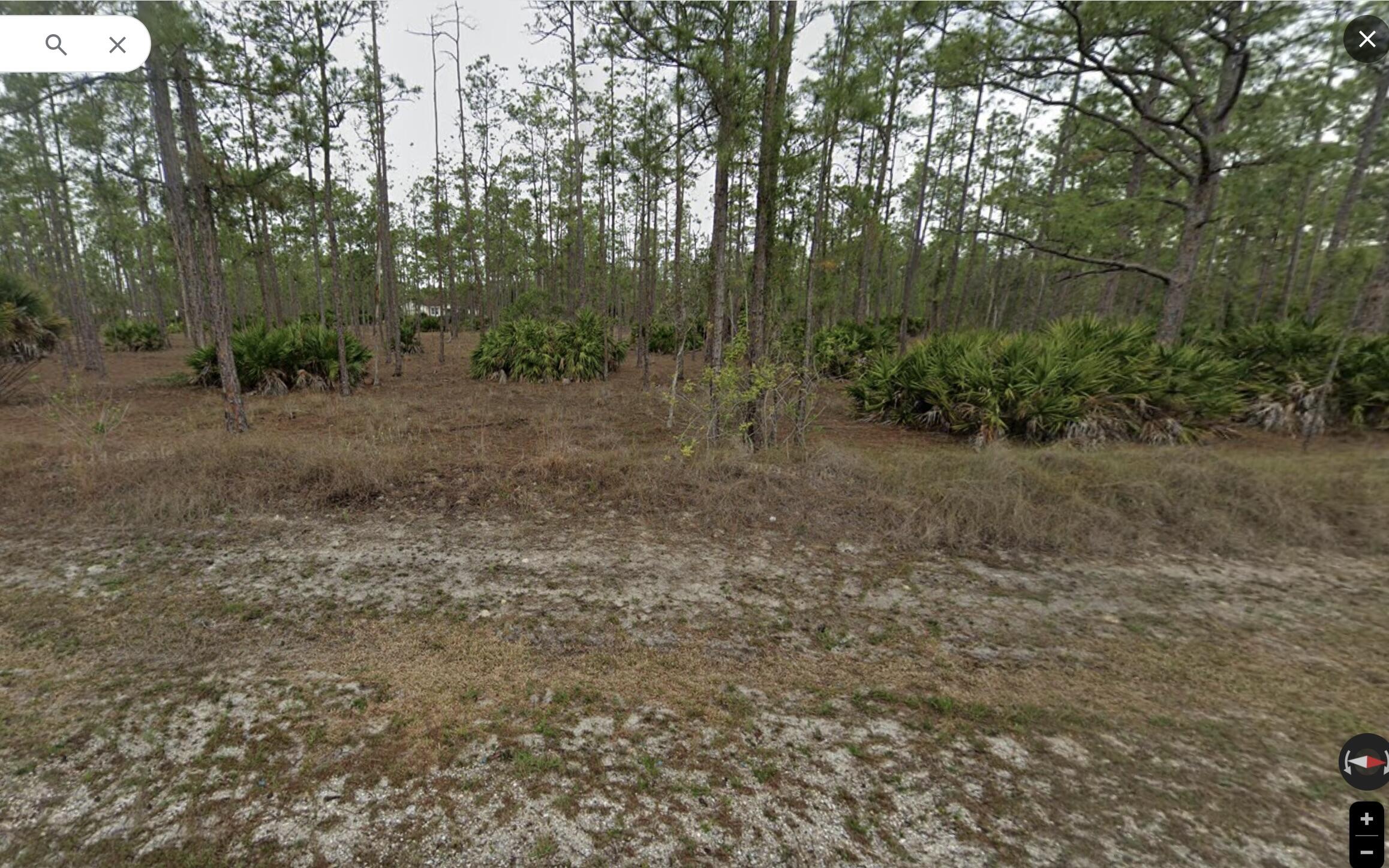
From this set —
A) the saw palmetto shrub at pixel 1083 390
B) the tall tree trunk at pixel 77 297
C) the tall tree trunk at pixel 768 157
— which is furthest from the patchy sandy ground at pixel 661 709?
the tall tree trunk at pixel 77 297

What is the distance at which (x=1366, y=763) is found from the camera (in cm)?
195

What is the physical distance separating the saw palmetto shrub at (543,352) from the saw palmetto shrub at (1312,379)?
40.6 ft

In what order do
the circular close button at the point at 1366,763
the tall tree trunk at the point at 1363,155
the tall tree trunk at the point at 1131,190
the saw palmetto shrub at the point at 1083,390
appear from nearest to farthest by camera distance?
the circular close button at the point at 1366,763 < the saw palmetto shrub at the point at 1083,390 < the tall tree trunk at the point at 1363,155 < the tall tree trunk at the point at 1131,190

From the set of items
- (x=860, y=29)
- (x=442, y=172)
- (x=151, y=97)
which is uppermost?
(x=442, y=172)

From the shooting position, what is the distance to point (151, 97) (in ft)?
20.6

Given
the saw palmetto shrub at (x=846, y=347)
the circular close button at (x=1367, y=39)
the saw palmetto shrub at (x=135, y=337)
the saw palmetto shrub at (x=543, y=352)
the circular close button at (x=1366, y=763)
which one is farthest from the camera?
the saw palmetto shrub at (x=135, y=337)

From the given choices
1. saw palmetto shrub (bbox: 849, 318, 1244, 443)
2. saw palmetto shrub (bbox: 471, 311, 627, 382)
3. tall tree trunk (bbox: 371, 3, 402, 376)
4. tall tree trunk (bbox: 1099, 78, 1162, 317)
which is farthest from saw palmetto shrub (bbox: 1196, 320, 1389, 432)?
tall tree trunk (bbox: 371, 3, 402, 376)

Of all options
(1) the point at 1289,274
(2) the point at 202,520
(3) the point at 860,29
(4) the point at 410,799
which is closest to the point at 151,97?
(2) the point at 202,520

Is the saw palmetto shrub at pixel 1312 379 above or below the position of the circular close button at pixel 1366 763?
above

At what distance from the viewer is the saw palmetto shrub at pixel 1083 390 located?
23.0 ft

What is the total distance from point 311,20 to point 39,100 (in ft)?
19.5

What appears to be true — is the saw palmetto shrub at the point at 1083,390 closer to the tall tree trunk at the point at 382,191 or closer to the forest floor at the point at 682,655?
the forest floor at the point at 682,655

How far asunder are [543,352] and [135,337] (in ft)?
62.6

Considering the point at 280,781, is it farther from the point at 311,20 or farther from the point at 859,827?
the point at 311,20
